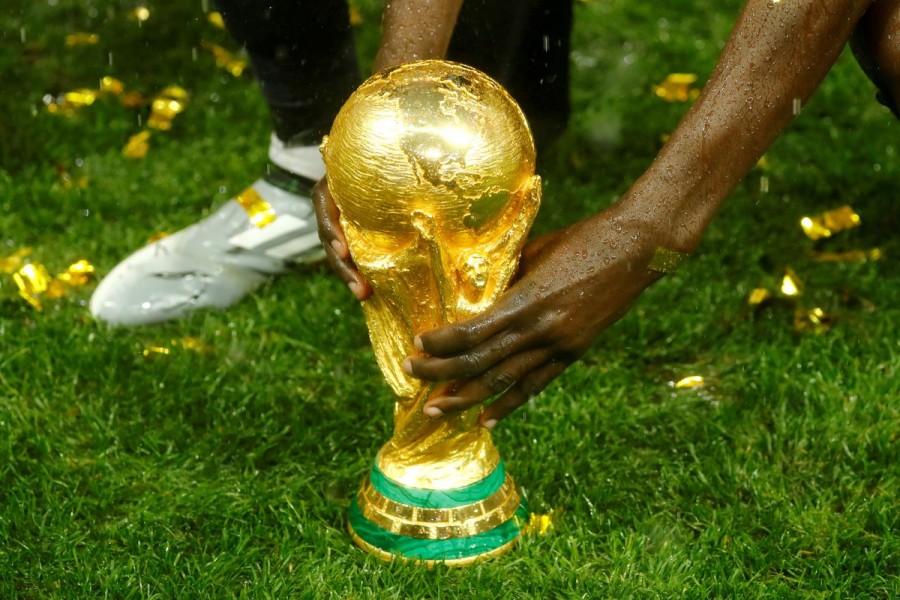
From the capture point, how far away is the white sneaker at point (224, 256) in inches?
117

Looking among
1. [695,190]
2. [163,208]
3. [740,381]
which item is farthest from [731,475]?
[163,208]

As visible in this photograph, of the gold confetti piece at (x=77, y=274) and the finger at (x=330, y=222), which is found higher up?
the finger at (x=330, y=222)

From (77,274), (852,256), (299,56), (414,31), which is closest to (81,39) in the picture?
(77,274)

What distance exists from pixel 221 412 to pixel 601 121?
7.12ft

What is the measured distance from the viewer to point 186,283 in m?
3.01

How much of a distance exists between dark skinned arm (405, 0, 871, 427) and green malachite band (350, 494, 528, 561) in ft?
0.72

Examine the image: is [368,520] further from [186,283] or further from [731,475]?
[186,283]

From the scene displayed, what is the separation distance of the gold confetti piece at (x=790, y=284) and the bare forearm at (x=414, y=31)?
4.17ft

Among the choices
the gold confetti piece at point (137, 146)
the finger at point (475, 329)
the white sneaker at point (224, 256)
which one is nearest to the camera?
the finger at point (475, 329)

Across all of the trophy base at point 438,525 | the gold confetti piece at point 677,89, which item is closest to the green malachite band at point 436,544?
the trophy base at point 438,525

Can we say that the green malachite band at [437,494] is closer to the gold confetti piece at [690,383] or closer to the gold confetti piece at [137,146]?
the gold confetti piece at [690,383]

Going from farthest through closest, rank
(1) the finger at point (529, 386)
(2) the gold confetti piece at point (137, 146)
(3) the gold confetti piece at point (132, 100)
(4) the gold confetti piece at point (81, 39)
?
(4) the gold confetti piece at point (81, 39)
(3) the gold confetti piece at point (132, 100)
(2) the gold confetti piece at point (137, 146)
(1) the finger at point (529, 386)

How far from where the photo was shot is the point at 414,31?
7.32 feet

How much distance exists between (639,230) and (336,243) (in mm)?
555
